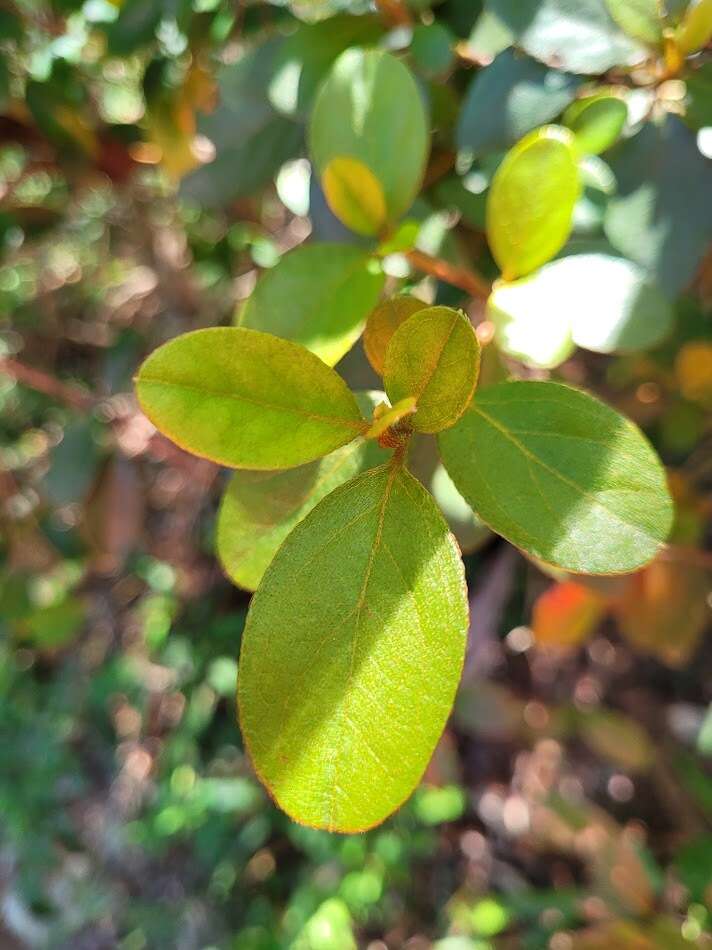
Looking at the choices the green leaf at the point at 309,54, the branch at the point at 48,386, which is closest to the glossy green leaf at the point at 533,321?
the green leaf at the point at 309,54

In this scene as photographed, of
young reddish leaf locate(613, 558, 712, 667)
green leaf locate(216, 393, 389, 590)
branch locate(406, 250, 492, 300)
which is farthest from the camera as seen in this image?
young reddish leaf locate(613, 558, 712, 667)

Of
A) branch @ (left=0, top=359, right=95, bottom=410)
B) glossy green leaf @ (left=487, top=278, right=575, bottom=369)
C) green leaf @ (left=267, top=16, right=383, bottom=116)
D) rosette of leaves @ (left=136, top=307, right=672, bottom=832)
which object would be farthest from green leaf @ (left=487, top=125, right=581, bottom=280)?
branch @ (left=0, top=359, right=95, bottom=410)

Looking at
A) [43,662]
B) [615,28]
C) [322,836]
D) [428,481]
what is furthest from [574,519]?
[43,662]

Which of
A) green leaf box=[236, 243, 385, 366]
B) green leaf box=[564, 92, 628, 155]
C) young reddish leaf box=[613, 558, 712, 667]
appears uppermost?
green leaf box=[564, 92, 628, 155]

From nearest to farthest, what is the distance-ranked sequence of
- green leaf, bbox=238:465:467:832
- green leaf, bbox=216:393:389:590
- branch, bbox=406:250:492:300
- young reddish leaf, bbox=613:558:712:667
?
1. green leaf, bbox=238:465:467:832
2. green leaf, bbox=216:393:389:590
3. branch, bbox=406:250:492:300
4. young reddish leaf, bbox=613:558:712:667

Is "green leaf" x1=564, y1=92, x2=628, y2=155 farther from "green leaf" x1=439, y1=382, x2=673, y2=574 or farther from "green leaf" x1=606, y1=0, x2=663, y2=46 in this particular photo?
"green leaf" x1=439, y1=382, x2=673, y2=574

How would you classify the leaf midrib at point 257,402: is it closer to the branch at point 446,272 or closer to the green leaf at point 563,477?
the green leaf at point 563,477
